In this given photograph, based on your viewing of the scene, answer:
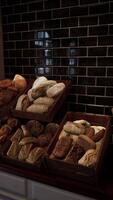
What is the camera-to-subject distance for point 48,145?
1.42 m

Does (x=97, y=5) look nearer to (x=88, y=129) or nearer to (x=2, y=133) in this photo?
(x=88, y=129)

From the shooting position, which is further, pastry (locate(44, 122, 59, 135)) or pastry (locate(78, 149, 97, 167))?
pastry (locate(44, 122, 59, 135))

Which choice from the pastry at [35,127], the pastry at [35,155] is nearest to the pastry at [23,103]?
the pastry at [35,127]

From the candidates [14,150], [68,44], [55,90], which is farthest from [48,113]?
[68,44]

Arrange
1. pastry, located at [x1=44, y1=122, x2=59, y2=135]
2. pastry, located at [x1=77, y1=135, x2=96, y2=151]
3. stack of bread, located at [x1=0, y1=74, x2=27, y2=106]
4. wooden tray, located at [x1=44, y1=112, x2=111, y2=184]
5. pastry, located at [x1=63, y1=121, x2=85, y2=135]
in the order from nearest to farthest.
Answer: wooden tray, located at [x1=44, y1=112, x2=111, y2=184] → pastry, located at [x1=77, y1=135, x2=96, y2=151] → pastry, located at [x1=63, y1=121, x2=85, y2=135] → pastry, located at [x1=44, y1=122, x2=59, y2=135] → stack of bread, located at [x1=0, y1=74, x2=27, y2=106]

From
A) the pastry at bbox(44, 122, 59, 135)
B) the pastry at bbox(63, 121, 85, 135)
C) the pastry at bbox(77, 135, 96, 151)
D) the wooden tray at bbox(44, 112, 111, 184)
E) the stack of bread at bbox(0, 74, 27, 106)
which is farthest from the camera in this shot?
the stack of bread at bbox(0, 74, 27, 106)

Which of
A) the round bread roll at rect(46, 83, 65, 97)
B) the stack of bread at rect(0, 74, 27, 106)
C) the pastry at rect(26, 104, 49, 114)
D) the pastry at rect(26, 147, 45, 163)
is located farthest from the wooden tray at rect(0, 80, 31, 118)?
the pastry at rect(26, 147, 45, 163)

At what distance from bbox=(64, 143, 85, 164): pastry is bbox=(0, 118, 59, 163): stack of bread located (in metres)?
0.15

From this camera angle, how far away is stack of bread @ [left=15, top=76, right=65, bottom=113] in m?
1.55

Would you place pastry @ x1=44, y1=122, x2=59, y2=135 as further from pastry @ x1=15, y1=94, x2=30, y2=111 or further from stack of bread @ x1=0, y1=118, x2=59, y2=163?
pastry @ x1=15, y1=94, x2=30, y2=111

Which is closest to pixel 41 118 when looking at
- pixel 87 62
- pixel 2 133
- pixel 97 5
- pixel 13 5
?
pixel 2 133

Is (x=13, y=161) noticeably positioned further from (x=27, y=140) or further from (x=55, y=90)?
(x=55, y=90)

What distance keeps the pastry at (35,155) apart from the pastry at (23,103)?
321mm

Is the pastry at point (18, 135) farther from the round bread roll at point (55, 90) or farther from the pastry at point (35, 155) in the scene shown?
the round bread roll at point (55, 90)
